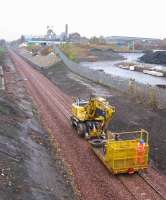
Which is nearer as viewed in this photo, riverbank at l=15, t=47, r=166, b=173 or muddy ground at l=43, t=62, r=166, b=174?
muddy ground at l=43, t=62, r=166, b=174

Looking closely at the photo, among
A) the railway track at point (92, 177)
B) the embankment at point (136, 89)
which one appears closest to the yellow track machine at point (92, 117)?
the railway track at point (92, 177)

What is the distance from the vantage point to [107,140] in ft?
72.9

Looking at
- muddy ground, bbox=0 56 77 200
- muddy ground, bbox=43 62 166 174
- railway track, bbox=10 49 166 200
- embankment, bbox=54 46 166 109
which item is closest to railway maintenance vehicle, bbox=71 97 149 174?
railway track, bbox=10 49 166 200

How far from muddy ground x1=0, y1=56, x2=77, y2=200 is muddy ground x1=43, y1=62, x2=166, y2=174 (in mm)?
5364

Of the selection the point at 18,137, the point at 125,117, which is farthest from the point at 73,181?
the point at 125,117

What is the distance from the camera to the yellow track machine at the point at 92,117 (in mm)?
23797

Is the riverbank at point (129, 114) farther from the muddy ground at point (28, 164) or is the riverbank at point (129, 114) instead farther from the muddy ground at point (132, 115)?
the muddy ground at point (28, 164)

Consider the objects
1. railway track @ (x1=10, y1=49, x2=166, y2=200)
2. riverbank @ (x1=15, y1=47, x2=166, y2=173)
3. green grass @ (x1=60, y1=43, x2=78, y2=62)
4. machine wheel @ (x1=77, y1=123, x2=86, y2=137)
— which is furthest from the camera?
green grass @ (x1=60, y1=43, x2=78, y2=62)

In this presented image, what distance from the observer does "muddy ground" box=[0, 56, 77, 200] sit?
1564 centimetres

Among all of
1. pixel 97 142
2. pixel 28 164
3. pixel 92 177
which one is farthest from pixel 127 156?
pixel 28 164

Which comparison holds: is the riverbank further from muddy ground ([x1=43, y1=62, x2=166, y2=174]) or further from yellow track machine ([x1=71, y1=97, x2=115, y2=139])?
yellow track machine ([x1=71, y1=97, x2=115, y2=139])

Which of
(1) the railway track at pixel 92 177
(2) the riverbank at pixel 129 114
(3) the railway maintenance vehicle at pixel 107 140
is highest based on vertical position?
(3) the railway maintenance vehicle at pixel 107 140

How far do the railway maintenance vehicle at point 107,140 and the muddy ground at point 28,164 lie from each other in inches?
88.4

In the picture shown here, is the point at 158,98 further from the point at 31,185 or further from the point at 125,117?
the point at 31,185
